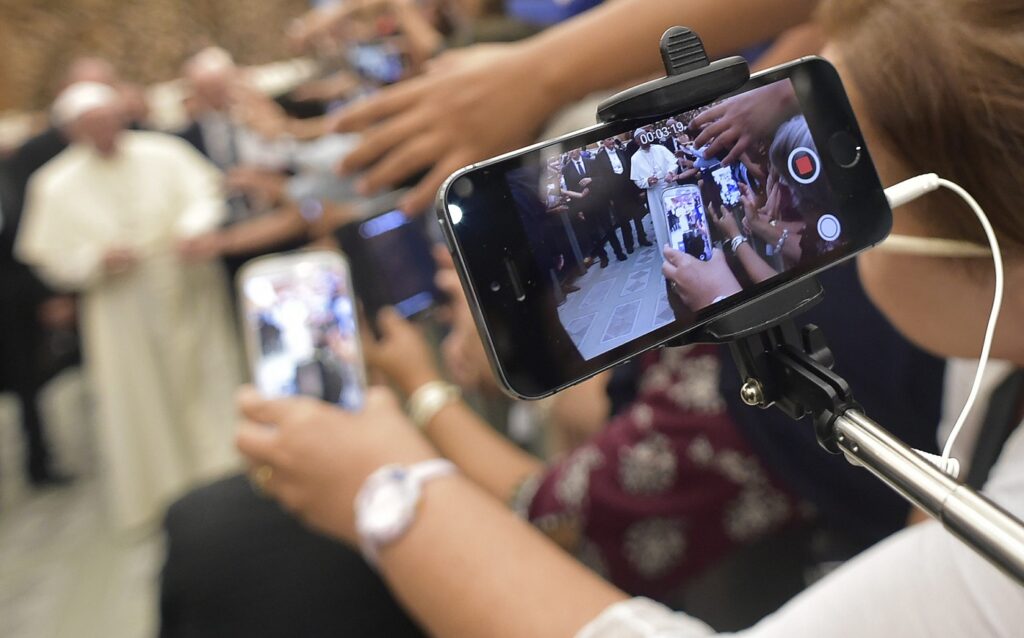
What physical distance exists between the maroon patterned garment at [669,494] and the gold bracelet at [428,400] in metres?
0.17

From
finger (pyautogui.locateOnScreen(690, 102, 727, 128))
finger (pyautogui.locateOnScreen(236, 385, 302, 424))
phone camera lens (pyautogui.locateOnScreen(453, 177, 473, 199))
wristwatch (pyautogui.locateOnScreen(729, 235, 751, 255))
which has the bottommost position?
finger (pyautogui.locateOnScreen(236, 385, 302, 424))

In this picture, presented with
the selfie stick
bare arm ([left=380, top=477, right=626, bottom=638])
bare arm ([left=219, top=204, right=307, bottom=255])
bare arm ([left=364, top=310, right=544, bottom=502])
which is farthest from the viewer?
bare arm ([left=219, top=204, right=307, bottom=255])

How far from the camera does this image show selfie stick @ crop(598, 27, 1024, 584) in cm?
24

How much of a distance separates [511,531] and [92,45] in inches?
163

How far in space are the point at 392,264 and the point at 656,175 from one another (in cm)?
66

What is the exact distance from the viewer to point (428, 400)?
0.79 meters

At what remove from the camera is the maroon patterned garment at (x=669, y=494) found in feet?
2.12

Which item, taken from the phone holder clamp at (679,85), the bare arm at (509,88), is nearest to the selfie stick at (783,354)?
the phone holder clamp at (679,85)

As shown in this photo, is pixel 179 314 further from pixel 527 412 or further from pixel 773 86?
pixel 773 86

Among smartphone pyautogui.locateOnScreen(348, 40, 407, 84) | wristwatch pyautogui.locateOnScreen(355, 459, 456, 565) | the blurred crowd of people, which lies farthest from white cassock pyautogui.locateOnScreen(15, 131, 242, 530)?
wristwatch pyautogui.locateOnScreen(355, 459, 456, 565)

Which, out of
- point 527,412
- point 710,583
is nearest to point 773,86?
point 710,583

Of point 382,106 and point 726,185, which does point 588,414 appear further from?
point 726,185

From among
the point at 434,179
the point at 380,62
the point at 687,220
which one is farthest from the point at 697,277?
the point at 380,62

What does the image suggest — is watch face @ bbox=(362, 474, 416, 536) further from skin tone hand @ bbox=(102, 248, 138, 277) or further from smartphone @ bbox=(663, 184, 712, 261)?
skin tone hand @ bbox=(102, 248, 138, 277)
